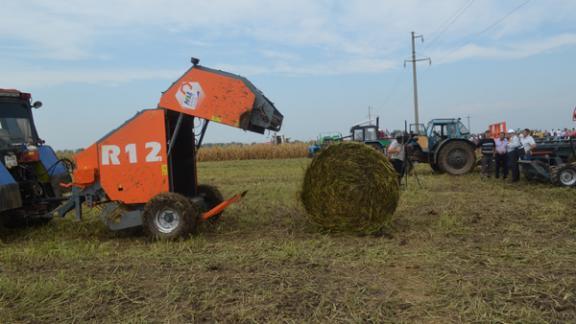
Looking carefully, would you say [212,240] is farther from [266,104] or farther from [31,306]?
[31,306]

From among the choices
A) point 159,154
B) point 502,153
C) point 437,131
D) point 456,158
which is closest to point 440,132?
point 437,131

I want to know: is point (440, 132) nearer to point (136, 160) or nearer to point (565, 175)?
point (565, 175)

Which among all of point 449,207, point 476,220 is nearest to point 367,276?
point 476,220

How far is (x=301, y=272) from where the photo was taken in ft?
15.0

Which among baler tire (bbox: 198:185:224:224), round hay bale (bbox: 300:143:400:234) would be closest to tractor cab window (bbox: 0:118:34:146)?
baler tire (bbox: 198:185:224:224)

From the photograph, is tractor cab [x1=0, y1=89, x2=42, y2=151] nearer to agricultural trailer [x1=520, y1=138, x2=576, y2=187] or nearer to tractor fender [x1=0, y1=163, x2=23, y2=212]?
tractor fender [x1=0, y1=163, x2=23, y2=212]

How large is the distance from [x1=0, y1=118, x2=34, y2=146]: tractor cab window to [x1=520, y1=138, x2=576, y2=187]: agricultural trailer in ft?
36.9

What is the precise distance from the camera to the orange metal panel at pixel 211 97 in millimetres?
5992

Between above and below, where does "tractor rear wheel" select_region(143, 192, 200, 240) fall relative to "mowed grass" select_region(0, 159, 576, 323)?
above

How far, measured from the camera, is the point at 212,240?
6.22m

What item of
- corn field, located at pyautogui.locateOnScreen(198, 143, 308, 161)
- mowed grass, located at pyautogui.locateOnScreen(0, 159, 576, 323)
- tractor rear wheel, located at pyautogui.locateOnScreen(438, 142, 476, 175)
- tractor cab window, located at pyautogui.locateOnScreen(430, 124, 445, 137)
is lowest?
mowed grass, located at pyautogui.locateOnScreen(0, 159, 576, 323)

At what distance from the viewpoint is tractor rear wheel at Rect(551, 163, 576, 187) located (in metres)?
11.3

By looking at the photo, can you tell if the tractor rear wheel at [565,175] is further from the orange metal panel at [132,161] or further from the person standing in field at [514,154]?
the orange metal panel at [132,161]

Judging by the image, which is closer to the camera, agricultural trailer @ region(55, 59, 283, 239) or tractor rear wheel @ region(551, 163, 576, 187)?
agricultural trailer @ region(55, 59, 283, 239)
